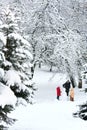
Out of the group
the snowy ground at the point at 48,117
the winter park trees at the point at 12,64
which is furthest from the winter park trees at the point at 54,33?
the winter park trees at the point at 12,64

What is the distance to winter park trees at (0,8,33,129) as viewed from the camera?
16.1 metres

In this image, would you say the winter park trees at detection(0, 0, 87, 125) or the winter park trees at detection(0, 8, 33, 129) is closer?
the winter park trees at detection(0, 8, 33, 129)

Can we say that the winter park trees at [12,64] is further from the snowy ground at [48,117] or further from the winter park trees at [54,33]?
the winter park trees at [54,33]

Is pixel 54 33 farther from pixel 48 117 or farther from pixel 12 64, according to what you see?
pixel 12 64

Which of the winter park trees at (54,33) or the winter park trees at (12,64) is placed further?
the winter park trees at (54,33)

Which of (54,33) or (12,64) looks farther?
(54,33)

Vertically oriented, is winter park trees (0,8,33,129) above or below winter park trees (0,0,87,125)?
below

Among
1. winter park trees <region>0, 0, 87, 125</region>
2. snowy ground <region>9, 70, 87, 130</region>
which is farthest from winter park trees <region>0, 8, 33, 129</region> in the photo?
winter park trees <region>0, 0, 87, 125</region>

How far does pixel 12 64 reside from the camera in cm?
1680

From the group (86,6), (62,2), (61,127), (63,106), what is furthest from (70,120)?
(86,6)

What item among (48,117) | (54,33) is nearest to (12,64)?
(48,117)

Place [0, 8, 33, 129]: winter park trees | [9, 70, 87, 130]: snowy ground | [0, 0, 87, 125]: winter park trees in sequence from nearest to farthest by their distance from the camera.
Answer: [0, 8, 33, 129]: winter park trees, [9, 70, 87, 130]: snowy ground, [0, 0, 87, 125]: winter park trees

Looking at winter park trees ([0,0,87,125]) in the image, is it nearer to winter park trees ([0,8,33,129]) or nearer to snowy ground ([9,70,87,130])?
snowy ground ([9,70,87,130])

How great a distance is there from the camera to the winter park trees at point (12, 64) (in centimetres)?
1610
